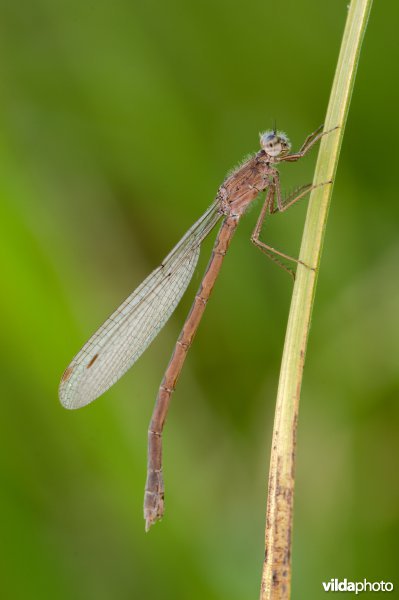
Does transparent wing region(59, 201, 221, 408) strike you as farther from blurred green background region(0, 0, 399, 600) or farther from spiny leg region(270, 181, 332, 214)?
spiny leg region(270, 181, 332, 214)

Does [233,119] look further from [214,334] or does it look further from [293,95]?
[214,334]

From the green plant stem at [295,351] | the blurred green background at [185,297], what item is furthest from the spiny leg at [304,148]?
the green plant stem at [295,351]

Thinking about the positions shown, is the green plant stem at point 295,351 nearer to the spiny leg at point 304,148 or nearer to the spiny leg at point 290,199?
the spiny leg at point 304,148

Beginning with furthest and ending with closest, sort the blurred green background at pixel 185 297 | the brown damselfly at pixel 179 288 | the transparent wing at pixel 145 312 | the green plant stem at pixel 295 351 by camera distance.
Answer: the transparent wing at pixel 145 312
the brown damselfly at pixel 179 288
the blurred green background at pixel 185 297
the green plant stem at pixel 295 351

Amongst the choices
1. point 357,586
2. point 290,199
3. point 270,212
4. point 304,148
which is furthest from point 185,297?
point 357,586

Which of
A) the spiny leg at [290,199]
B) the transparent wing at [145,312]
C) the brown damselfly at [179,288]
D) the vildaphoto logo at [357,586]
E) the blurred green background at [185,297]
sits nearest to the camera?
the vildaphoto logo at [357,586]
